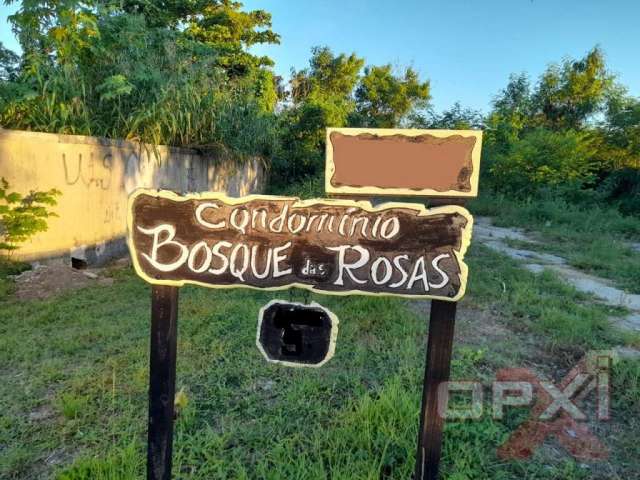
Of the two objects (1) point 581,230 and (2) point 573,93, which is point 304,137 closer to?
(1) point 581,230

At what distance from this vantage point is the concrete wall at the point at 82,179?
4309 millimetres

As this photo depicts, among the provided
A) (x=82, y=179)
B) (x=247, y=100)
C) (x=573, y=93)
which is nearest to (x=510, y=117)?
(x=573, y=93)

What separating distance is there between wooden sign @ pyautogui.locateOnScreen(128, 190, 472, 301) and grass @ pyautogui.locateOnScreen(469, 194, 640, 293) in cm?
452

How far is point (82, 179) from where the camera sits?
490 centimetres

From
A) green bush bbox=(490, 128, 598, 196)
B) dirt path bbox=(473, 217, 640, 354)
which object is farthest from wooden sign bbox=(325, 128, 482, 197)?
green bush bbox=(490, 128, 598, 196)

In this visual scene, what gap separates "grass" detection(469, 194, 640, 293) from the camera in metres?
5.66

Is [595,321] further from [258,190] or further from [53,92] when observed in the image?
[258,190]

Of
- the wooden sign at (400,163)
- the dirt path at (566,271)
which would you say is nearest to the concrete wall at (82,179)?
the wooden sign at (400,163)

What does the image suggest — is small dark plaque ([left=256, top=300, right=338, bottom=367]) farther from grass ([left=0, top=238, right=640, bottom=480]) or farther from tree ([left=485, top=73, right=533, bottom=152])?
tree ([left=485, top=73, right=533, bottom=152])

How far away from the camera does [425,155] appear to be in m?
1.28

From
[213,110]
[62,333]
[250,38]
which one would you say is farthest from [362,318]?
[250,38]

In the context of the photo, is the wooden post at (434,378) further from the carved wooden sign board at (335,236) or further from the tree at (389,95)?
the tree at (389,95)

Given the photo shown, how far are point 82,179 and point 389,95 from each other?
64.3 feet

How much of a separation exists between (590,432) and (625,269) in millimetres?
4226
